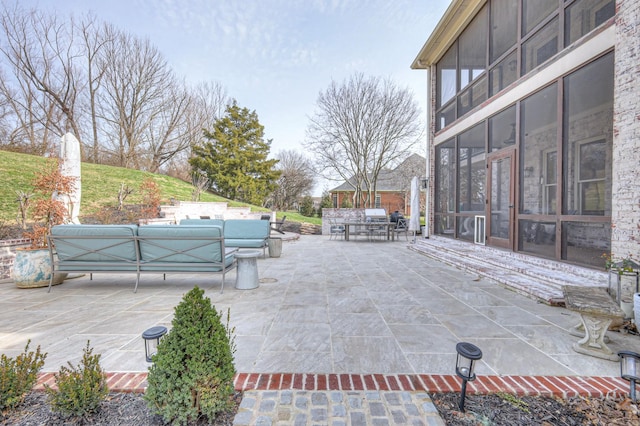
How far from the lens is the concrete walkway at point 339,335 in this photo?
1771 millimetres

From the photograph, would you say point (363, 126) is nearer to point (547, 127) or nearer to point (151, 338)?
point (547, 127)

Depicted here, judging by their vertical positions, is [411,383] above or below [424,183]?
below

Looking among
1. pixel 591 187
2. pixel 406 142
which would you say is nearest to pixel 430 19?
pixel 406 142

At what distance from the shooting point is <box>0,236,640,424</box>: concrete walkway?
177 centimetres

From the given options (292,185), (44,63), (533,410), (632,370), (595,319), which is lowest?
(533,410)

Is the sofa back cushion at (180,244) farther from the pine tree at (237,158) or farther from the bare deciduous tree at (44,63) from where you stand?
the bare deciduous tree at (44,63)

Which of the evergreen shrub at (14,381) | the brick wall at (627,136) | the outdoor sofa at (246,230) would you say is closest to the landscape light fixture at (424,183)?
the outdoor sofa at (246,230)

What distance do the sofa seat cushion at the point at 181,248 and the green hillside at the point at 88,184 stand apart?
510cm

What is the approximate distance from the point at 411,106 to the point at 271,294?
1432 centimetres

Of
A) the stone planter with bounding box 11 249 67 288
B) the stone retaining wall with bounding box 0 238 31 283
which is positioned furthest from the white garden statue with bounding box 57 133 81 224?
the stone retaining wall with bounding box 0 238 31 283

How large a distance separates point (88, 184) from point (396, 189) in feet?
71.5

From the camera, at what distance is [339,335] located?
2.55 metres

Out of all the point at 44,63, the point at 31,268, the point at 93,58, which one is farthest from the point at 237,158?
the point at 31,268

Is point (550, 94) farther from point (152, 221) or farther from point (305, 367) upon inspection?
point (152, 221)
